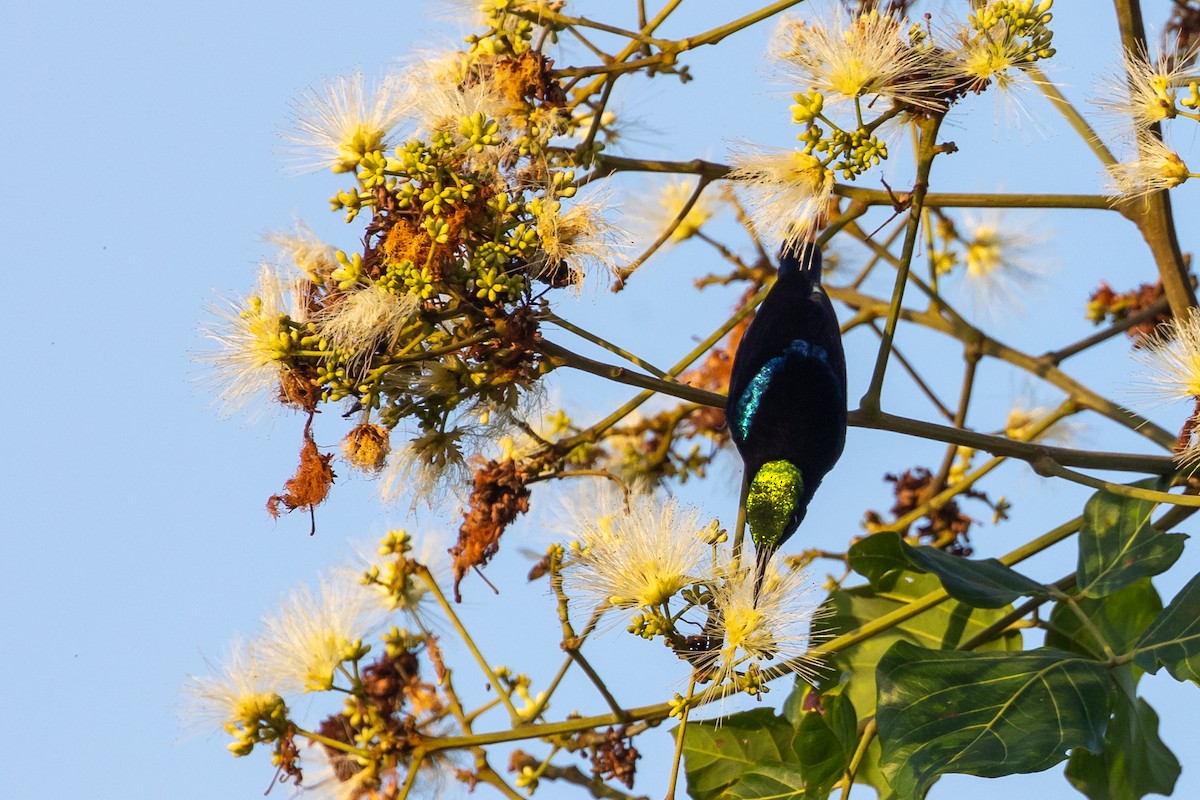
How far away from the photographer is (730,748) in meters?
3.40

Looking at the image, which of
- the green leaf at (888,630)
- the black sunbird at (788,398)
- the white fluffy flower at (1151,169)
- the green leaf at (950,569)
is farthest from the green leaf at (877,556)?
the white fluffy flower at (1151,169)

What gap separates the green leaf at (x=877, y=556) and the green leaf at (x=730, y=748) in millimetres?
411

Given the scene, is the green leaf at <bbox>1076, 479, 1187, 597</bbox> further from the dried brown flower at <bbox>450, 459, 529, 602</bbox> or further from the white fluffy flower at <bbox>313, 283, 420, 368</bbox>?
the white fluffy flower at <bbox>313, 283, 420, 368</bbox>

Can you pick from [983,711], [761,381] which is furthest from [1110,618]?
[761,381]

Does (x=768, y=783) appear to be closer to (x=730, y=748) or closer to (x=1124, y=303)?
(x=730, y=748)

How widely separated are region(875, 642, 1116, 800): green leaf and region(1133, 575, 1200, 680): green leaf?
A: 0.10 m

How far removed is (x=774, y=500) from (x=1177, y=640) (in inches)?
49.9

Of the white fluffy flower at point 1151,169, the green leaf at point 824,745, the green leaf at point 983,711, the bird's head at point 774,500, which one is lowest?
the green leaf at point 983,711

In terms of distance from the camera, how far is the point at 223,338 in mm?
2982

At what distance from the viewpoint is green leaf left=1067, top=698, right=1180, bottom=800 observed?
329 centimetres

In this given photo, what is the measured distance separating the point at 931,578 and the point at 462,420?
4.16ft

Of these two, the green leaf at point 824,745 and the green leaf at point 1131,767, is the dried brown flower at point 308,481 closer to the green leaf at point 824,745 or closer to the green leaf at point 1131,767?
the green leaf at point 824,745

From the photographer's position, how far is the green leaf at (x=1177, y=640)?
275cm

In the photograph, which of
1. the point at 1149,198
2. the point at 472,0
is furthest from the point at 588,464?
the point at 1149,198
